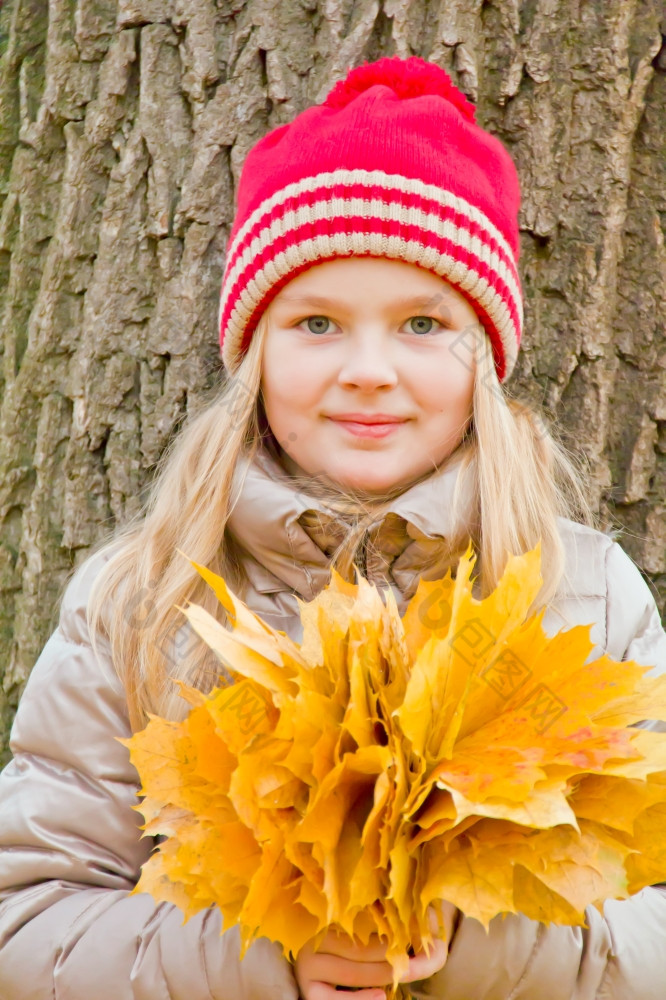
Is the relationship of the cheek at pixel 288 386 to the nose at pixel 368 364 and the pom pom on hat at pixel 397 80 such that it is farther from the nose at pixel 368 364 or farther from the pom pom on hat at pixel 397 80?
the pom pom on hat at pixel 397 80

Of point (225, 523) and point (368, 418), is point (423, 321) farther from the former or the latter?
point (225, 523)

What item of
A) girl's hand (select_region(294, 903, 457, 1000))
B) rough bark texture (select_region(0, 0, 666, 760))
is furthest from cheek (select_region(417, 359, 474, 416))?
girl's hand (select_region(294, 903, 457, 1000))

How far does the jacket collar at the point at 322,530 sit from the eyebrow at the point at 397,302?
0.33 metres

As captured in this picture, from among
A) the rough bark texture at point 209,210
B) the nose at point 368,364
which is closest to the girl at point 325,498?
the nose at point 368,364

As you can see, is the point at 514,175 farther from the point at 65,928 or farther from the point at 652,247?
the point at 65,928

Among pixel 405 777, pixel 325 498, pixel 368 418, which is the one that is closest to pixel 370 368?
pixel 368 418

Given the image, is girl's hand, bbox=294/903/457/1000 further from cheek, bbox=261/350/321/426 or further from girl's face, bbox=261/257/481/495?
cheek, bbox=261/350/321/426

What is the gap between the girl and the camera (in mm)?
1716

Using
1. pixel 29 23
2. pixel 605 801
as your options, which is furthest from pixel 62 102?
pixel 605 801

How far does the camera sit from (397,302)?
183 centimetres

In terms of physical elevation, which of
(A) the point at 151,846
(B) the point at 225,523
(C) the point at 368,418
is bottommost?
(A) the point at 151,846

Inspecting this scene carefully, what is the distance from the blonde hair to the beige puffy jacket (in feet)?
0.15

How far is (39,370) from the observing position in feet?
7.59

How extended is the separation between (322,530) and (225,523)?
0.26m
